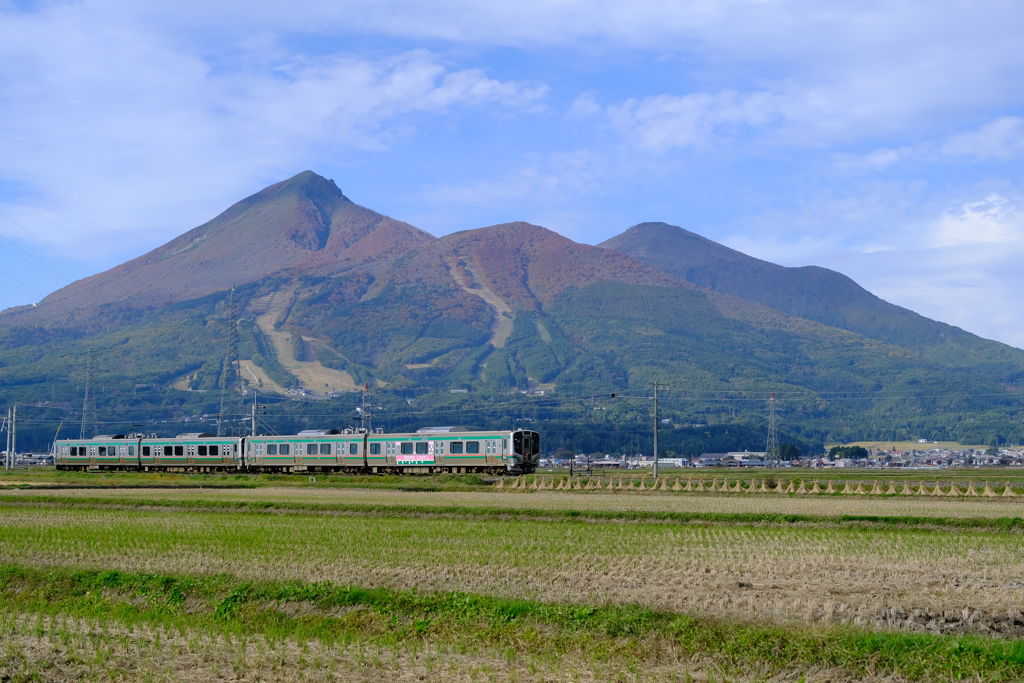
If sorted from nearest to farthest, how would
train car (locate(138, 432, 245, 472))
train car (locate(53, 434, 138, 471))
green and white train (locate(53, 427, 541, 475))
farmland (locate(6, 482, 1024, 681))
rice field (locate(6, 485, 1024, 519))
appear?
farmland (locate(6, 482, 1024, 681)) < rice field (locate(6, 485, 1024, 519)) < green and white train (locate(53, 427, 541, 475)) < train car (locate(138, 432, 245, 472)) < train car (locate(53, 434, 138, 471))

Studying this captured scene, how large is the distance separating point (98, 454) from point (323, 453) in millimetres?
22424

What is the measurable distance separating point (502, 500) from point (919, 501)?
1606 cm

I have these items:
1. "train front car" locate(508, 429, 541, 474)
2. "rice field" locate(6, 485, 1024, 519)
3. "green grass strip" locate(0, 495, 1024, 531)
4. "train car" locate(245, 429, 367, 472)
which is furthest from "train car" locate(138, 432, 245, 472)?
"green grass strip" locate(0, 495, 1024, 531)

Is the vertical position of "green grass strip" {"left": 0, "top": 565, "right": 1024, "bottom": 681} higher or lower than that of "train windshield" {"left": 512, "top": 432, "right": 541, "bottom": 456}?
lower

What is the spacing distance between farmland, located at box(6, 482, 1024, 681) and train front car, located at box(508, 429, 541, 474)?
2767 cm

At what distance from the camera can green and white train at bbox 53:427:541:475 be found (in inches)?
2170

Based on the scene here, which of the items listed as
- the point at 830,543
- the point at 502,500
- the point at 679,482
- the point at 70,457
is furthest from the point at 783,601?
the point at 70,457

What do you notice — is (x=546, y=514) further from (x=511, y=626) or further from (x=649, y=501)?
(x=511, y=626)

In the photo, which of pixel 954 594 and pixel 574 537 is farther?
pixel 574 537

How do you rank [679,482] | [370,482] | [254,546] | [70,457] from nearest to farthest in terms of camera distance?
[254,546] → [679,482] → [370,482] → [70,457]

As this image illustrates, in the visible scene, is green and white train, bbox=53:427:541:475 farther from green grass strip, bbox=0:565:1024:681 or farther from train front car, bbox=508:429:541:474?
green grass strip, bbox=0:565:1024:681

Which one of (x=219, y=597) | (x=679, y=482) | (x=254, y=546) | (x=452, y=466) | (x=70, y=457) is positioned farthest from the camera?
(x=70, y=457)

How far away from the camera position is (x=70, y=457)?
7281 cm

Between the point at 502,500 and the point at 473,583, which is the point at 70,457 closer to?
the point at 502,500
